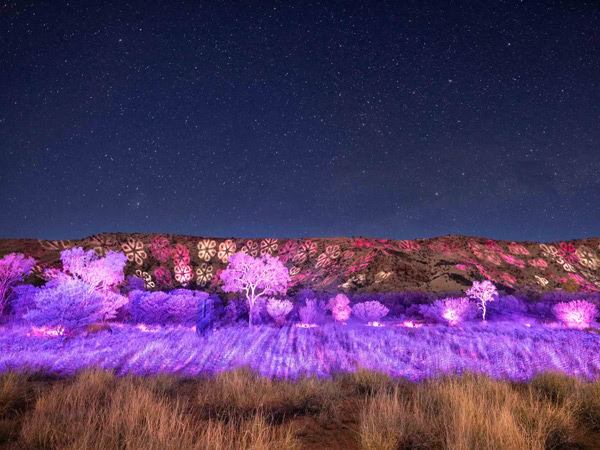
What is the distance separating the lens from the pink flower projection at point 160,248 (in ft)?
145

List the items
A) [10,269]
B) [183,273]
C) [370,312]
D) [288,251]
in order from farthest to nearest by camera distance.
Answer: [288,251], [183,273], [370,312], [10,269]

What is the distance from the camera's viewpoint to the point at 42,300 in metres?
12.6

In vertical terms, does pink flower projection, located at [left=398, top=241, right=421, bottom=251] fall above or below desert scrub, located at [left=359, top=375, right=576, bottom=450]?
above

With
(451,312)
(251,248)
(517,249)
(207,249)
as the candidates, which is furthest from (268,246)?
(517,249)

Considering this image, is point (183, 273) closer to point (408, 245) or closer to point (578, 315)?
point (408, 245)

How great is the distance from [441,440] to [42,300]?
14106mm

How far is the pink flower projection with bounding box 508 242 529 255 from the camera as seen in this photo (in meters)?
48.4

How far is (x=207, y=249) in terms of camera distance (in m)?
47.2

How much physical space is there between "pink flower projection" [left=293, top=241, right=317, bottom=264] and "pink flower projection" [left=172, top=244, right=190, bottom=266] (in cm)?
1434

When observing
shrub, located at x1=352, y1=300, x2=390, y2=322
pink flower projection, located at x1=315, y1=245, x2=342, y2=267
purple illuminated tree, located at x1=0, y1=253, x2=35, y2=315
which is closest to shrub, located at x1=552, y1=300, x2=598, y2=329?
shrub, located at x1=352, y1=300, x2=390, y2=322

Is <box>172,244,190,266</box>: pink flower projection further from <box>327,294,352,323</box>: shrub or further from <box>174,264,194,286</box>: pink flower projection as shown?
<box>327,294,352,323</box>: shrub

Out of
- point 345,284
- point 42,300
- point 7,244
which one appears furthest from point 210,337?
point 7,244

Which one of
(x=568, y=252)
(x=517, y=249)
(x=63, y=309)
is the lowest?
(x=63, y=309)

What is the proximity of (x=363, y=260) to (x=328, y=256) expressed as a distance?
15.6ft
